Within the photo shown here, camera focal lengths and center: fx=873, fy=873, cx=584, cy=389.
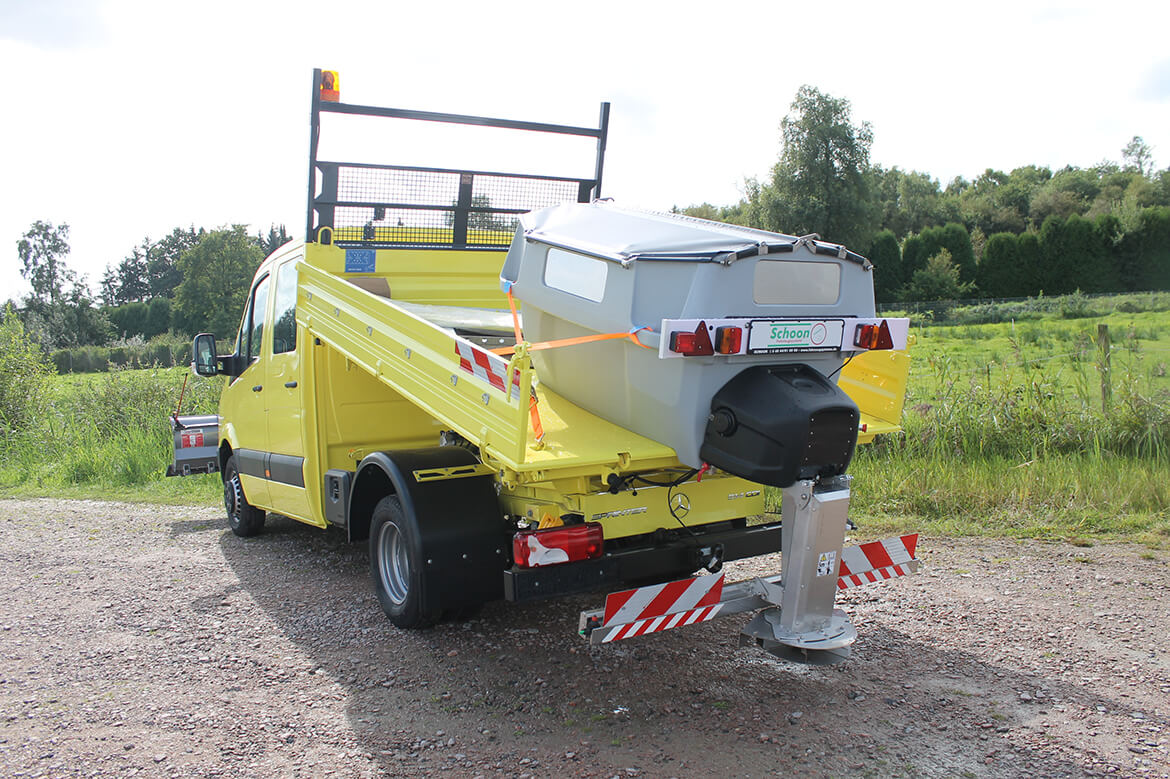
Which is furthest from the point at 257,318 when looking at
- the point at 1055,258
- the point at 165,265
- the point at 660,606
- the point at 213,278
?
the point at 165,265

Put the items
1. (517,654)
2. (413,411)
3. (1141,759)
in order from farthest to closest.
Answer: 1. (413,411)
2. (517,654)
3. (1141,759)

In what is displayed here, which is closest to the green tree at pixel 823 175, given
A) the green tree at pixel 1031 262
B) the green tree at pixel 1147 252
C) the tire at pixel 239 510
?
the green tree at pixel 1031 262

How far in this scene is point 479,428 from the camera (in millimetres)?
3816

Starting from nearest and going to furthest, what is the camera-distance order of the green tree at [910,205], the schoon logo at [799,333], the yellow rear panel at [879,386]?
the schoon logo at [799,333] < the yellow rear panel at [879,386] < the green tree at [910,205]

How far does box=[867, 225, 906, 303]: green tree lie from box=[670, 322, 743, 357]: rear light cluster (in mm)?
42636

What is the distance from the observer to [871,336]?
3998 mm

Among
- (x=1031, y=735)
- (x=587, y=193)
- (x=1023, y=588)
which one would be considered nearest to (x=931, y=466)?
(x=1023, y=588)

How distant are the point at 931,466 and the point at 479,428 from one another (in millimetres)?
5497

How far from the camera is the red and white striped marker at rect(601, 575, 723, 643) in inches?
145

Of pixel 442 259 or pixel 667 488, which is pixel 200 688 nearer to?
pixel 667 488

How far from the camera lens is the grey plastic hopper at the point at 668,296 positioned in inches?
143

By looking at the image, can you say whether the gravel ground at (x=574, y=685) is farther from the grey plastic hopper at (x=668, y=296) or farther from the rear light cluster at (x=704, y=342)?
the rear light cluster at (x=704, y=342)

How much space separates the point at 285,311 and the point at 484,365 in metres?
3.04

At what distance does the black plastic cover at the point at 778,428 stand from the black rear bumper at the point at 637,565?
641 mm
